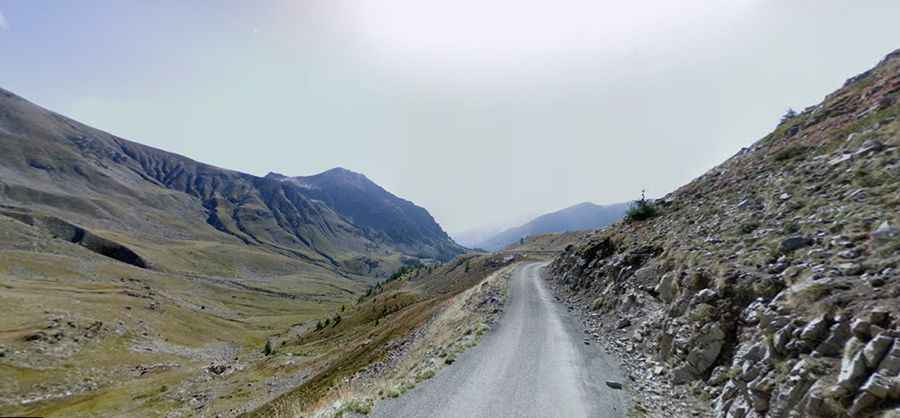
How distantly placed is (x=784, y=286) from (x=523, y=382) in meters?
9.93

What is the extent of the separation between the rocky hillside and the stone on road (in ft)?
5.18

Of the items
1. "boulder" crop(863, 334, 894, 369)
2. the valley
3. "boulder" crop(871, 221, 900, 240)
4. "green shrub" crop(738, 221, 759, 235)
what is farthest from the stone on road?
"boulder" crop(871, 221, 900, 240)

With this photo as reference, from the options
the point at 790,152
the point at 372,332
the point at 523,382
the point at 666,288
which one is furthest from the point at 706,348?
the point at 372,332

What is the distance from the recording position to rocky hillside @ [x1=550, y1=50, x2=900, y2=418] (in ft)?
29.3

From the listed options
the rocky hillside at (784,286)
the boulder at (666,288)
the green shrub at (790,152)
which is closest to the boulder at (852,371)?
the rocky hillside at (784,286)

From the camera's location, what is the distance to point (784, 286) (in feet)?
40.1

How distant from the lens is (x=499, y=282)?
44719 mm

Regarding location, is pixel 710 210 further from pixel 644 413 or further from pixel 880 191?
pixel 644 413

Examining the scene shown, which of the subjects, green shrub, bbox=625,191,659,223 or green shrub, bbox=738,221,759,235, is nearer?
green shrub, bbox=738,221,759,235

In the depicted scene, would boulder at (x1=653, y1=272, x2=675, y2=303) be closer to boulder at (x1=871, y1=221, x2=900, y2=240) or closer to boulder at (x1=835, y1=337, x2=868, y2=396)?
boulder at (x1=871, y1=221, x2=900, y2=240)

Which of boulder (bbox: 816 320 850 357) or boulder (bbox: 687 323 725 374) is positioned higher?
boulder (bbox: 816 320 850 357)

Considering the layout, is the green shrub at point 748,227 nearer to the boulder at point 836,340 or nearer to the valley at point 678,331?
the valley at point 678,331

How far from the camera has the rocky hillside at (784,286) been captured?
8.94 metres

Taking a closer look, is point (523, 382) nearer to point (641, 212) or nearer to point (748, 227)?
point (748, 227)
